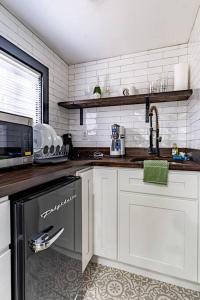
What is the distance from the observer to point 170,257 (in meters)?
1.25

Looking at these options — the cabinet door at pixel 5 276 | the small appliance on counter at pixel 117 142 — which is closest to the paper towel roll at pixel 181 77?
the small appliance on counter at pixel 117 142

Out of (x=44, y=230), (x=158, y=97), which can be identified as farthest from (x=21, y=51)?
(x=44, y=230)

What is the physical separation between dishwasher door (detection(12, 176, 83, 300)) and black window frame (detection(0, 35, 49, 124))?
3.43 ft

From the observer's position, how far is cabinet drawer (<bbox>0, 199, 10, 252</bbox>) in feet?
2.02

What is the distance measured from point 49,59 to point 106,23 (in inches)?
27.5

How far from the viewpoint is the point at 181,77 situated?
5.44 feet

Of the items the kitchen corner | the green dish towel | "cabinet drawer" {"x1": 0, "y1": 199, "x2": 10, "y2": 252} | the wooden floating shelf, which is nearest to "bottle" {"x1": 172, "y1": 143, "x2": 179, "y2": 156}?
the kitchen corner

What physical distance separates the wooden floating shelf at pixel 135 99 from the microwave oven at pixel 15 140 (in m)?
0.88

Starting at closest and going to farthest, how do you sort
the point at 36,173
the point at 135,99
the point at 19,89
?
1. the point at 36,173
2. the point at 19,89
3. the point at 135,99

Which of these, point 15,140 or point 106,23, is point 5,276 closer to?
point 15,140

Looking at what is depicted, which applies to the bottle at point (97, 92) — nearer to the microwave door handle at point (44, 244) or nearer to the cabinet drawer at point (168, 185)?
the cabinet drawer at point (168, 185)

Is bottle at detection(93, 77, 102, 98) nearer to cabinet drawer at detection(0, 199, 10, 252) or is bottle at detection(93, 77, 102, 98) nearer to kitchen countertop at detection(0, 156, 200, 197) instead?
kitchen countertop at detection(0, 156, 200, 197)

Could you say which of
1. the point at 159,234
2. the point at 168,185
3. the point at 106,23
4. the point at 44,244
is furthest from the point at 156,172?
the point at 106,23

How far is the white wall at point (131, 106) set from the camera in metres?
1.82
